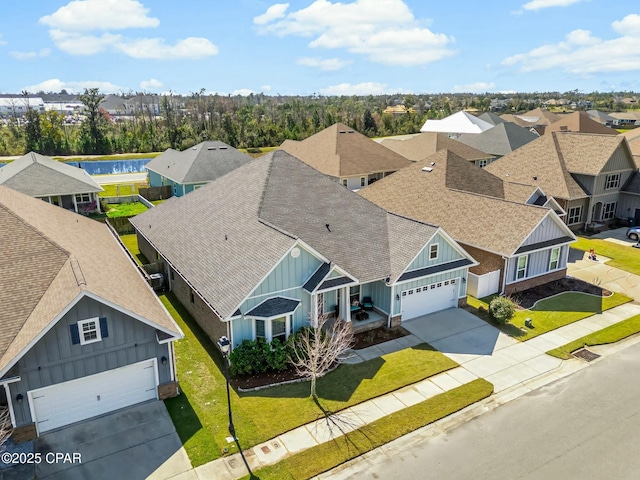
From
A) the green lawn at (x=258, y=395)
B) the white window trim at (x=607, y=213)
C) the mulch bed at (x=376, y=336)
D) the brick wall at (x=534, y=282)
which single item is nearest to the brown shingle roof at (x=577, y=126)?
the white window trim at (x=607, y=213)

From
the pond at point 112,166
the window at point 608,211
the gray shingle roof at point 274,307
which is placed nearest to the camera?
the gray shingle roof at point 274,307

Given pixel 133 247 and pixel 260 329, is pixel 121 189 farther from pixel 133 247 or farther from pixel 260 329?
pixel 260 329

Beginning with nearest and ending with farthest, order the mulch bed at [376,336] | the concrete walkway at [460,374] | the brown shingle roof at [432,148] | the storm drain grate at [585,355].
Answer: the concrete walkway at [460,374] < the storm drain grate at [585,355] < the mulch bed at [376,336] < the brown shingle roof at [432,148]

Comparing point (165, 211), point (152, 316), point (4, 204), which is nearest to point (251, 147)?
point (165, 211)

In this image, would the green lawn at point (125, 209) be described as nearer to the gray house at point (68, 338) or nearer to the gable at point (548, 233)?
the gray house at point (68, 338)

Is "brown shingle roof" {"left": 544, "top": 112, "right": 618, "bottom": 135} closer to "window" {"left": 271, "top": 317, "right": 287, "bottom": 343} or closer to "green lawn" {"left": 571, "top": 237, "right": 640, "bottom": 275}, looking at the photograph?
"green lawn" {"left": 571, "top": 237, "right": 640, "bottom": 275}

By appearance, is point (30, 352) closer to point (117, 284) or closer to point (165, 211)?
point (117, 284)
